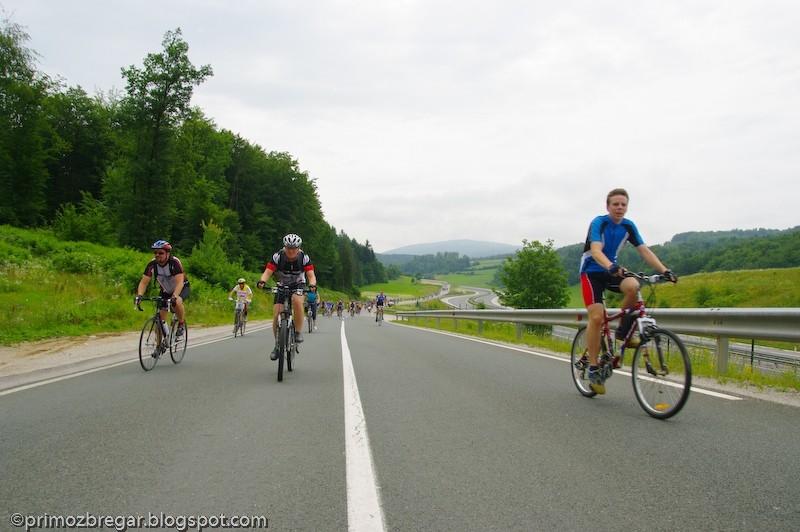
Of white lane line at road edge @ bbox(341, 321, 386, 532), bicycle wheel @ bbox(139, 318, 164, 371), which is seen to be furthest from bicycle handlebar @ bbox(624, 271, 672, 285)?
bicycle wheel @ bbox(139, 318, 164, 371)

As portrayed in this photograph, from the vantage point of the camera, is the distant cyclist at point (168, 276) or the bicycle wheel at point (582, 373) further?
the distant cyclist at point (168, 276)

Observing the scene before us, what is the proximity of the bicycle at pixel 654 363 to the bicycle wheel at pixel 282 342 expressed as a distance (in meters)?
4.14

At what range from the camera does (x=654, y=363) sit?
4.57 metres

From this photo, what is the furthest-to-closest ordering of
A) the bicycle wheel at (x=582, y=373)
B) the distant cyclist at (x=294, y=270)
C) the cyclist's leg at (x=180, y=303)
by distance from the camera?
the cyclist's leg at (x=180, y=303) → the distant cyclist at (x=294, y=270) → the bicycle wheel at (x=582, y=373)

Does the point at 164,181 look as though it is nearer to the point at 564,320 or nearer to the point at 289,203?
the point at 289,203

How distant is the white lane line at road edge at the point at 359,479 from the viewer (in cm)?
243

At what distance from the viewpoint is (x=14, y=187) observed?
39.4 metres

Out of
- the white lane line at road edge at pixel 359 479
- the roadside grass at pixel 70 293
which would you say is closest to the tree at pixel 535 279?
the roadside grass at pixel 70 293

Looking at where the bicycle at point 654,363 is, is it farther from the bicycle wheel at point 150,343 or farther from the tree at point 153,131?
the tree at point 153,131

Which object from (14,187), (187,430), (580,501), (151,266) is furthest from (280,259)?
(14,187)

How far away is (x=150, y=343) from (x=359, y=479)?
21.0ft

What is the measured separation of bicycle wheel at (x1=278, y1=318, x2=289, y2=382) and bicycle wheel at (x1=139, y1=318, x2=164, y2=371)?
2.46 metres

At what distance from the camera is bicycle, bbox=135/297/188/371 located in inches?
312

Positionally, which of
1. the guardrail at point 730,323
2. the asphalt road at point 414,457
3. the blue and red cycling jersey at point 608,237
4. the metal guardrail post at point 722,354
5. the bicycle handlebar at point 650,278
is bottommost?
the asphalt road at point 414,457
